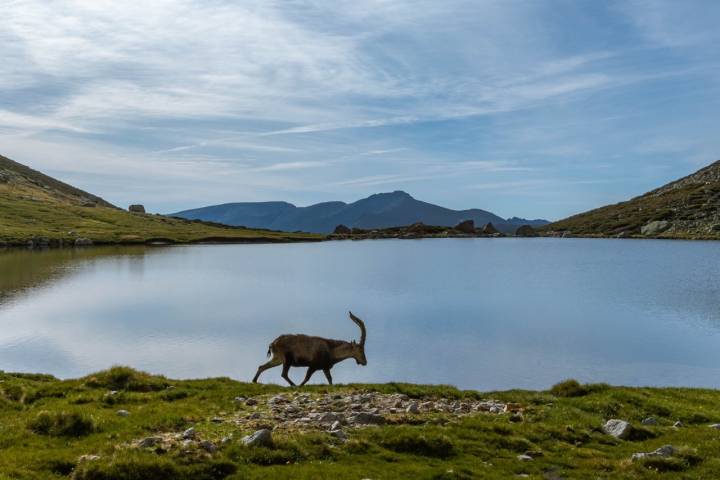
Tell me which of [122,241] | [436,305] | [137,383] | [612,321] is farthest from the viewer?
[122,241]

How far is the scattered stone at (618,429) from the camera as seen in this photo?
50.7 ft

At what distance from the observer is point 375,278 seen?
80062mm

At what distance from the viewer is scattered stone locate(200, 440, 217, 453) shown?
12188mm

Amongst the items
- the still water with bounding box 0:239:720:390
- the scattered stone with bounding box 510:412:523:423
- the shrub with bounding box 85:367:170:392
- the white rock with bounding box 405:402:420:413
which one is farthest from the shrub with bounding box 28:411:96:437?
the still water with bounding box 0:239:720:390

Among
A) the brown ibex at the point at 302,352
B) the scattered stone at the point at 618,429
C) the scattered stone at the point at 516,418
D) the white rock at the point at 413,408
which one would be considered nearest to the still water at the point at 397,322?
the brown ibex at the point at 302,352

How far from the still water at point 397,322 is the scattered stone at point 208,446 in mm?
16471

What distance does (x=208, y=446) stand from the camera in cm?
1230

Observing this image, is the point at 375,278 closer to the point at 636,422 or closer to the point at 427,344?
the point at 427,344

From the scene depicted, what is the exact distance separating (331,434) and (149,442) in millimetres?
4464

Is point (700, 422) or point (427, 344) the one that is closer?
point (700, 422)

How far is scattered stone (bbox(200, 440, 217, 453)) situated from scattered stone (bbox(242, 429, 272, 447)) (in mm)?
743

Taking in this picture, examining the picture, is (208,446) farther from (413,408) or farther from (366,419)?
(413,408)

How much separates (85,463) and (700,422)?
1842cm

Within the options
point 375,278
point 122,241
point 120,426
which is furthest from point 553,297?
point 122,241
